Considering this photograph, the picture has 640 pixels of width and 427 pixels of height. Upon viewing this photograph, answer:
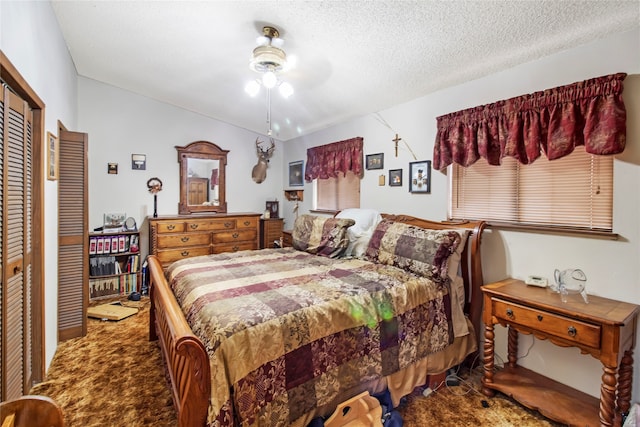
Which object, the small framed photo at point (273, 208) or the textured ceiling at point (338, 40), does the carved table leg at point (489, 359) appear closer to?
the textured ceiling at point (338, 40)

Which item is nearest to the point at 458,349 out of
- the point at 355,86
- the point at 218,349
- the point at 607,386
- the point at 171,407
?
the point at 607,386

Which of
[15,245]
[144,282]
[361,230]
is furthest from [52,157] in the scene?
[361,230]

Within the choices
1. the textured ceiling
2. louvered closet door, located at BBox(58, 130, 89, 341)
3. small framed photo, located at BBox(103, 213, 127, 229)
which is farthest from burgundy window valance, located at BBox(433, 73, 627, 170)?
small framed photo, located at BBox(103, 213, 127, 229)

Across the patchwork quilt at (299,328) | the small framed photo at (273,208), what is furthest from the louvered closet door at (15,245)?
the small framed photo at (273,208)

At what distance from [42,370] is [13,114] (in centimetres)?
164

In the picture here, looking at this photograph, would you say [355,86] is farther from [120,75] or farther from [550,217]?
[120,75]

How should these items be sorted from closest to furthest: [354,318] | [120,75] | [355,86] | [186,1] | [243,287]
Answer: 1. [354,318]
2. [243,287]
3. [186,1]
4. [355,86]
5. [120,75]

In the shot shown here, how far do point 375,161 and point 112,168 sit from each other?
3.32 m

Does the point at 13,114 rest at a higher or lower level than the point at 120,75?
lower

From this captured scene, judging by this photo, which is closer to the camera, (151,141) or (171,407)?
(171,407)

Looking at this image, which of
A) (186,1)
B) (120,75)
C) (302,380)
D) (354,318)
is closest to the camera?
(302,380)

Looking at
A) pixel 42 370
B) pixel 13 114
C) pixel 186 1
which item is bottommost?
pixel 42 370

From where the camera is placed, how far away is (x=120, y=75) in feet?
11.6

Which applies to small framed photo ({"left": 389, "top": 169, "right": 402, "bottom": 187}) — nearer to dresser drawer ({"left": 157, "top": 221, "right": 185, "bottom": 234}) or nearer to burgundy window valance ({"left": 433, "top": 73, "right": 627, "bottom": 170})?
burgundy window valance ({"left": 433, "top": 73, "right": 627, "bottom": 170})
